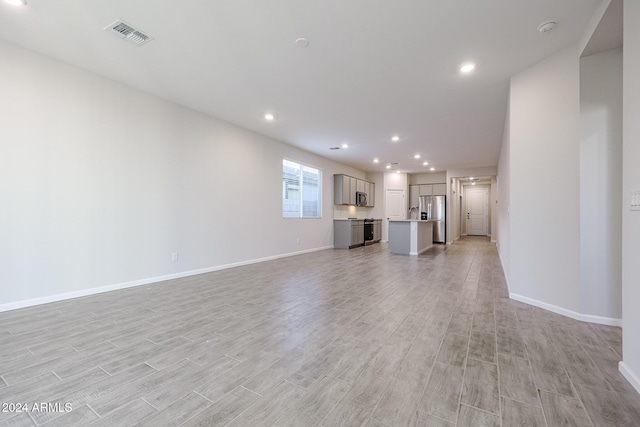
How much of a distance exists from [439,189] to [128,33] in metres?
10.9

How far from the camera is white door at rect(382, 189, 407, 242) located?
11.2 m

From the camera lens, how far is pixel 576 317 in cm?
274

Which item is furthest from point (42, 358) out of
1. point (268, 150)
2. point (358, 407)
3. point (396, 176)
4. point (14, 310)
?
point (396, 176)

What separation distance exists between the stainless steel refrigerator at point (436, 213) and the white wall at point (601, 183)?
25.4 feet

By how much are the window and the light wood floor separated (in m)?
3.84

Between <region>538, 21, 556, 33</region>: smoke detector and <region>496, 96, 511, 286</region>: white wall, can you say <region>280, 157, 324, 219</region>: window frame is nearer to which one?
<region>496, 96, 511, 286</region>: white wall

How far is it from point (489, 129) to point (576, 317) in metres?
4.04

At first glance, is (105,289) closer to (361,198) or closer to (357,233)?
(357,233)

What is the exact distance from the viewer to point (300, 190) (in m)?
7.54

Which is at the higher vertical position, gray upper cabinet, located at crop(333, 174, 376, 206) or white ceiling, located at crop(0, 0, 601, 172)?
white ceiling, located at crop(0, 0, 601, 172)

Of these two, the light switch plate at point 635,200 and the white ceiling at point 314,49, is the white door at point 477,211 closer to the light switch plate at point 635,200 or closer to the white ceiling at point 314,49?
the white ceiling at point 314,49

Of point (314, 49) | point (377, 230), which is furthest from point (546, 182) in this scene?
point (377, 230)

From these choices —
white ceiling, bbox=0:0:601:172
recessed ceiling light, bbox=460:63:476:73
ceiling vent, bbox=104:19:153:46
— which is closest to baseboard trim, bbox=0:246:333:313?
white ceiling, bbox=0:0:601:172

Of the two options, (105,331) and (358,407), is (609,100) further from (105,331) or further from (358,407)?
(105,331)
